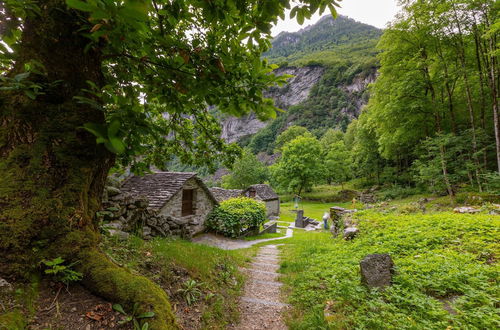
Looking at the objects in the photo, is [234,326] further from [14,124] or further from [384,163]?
[384,163]

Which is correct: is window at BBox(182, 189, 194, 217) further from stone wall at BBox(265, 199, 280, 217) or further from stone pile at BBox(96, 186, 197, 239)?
stone wall at BBox(265, 199, 280, 217)

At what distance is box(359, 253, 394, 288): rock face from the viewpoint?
3697 mm

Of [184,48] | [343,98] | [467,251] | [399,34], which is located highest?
[343,98]

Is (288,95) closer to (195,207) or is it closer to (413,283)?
(195,207)

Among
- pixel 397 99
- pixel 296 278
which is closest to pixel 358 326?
pixel 296 278

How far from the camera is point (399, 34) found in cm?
1571

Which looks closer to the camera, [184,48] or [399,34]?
[184,48]

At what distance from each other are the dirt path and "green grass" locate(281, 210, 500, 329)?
27 centimetres

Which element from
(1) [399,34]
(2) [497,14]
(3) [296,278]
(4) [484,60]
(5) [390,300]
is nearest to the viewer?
(5) [390,300]

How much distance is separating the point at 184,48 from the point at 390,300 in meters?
4.43

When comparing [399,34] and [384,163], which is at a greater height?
[399,34]

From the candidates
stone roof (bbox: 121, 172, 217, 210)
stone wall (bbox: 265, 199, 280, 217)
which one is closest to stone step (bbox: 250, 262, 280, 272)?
stone roof (bbox: 121, 172, 217, 210)

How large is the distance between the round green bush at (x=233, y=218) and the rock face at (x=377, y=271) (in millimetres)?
10930

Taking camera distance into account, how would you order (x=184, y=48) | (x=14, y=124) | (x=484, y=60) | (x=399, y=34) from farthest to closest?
(x=399, y=34) < (x=484, y=60) < (x=184, y=48) < (x=14, y=124)
